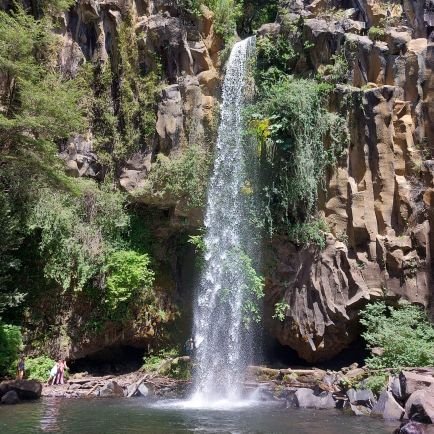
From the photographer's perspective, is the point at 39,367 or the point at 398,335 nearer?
the point at 398,335

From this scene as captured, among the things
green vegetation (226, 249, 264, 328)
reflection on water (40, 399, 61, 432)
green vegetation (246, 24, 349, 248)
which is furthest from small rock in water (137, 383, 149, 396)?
green vegetation (246, 24, 349, 248)

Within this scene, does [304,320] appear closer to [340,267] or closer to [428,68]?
[340,267]

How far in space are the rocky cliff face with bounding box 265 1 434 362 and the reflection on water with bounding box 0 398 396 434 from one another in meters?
4.33

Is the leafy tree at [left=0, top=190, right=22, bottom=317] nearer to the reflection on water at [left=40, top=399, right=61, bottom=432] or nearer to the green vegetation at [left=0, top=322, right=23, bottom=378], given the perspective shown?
the green vegetation at [left=0, top=322, right=23, bottom=378]

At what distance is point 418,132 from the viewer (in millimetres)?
18719

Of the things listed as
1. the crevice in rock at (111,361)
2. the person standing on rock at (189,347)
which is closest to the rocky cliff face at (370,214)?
the person standing on rock at (189,347)

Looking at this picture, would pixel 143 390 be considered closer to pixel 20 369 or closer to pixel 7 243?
pixel 20 369

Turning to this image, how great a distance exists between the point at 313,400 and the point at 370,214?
6652 millimetres

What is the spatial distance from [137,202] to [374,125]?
882 cm

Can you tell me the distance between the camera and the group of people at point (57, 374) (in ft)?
58.6

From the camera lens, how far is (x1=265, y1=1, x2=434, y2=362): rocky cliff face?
17.9m

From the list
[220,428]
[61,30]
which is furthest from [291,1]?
[220,428]

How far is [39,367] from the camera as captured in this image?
710 inches

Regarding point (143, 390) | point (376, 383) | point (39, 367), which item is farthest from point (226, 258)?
point (39, 367)
